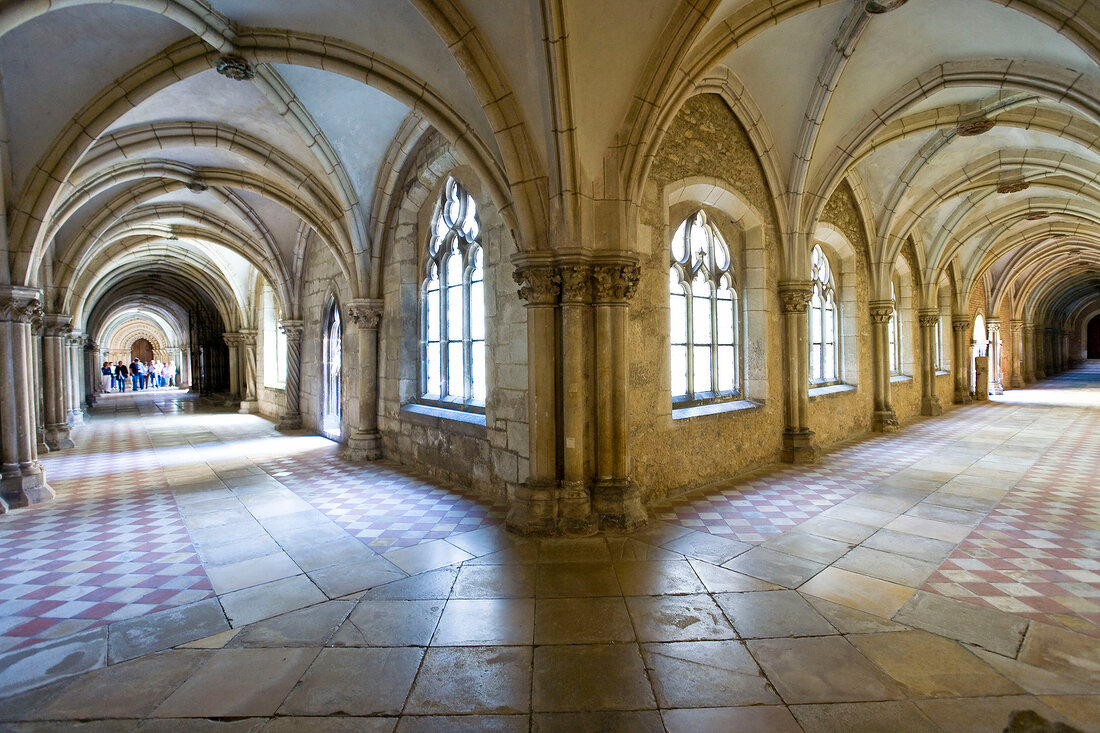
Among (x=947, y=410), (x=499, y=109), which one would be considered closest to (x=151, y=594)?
(x=499, y=109)

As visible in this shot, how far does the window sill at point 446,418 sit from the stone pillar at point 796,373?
3.81 meters

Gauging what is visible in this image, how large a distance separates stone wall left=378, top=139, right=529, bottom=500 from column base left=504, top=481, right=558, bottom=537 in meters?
0.31

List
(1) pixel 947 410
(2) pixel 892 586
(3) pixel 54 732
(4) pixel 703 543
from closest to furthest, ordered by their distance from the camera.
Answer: (3) pixel 54 732 < (2) pixel 892 586 < (4) pixel 703 543 < (1) pixel 947 410

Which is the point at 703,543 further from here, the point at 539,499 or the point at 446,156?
the point at 446,156

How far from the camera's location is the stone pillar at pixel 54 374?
370 inches

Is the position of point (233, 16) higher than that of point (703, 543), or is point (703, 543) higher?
point (233, 16)

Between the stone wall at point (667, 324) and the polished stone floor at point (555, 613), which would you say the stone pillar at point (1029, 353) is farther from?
the stone wall at point (667, 324)

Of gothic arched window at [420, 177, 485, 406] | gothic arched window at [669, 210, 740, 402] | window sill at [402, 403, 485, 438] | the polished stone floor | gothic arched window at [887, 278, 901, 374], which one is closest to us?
the polished stone floor

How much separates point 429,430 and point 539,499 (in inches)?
101

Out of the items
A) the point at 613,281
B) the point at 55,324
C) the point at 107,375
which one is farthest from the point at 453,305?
the point at 107,375

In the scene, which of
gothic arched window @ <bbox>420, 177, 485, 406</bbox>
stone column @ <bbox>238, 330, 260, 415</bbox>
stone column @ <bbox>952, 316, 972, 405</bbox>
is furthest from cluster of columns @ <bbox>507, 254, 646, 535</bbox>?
stone column @ <bbox>952, 316, 972, 405</bbox>

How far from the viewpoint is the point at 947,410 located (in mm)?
12789

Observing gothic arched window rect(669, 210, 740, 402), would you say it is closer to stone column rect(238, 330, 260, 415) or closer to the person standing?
stone column rect(238, 330, 260, 415)

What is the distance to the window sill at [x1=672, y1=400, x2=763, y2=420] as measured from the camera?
17.9ft
